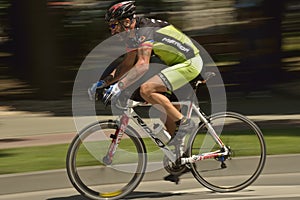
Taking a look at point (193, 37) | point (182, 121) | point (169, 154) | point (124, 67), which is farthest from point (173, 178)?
point (193, 37)

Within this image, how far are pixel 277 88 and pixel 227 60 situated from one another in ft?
3.10

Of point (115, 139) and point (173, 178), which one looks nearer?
point (115, 139)

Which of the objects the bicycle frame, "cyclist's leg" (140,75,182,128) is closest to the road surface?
the bicycle frame

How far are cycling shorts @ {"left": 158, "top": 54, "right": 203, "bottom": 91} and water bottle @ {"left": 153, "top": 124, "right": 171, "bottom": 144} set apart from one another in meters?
0.37

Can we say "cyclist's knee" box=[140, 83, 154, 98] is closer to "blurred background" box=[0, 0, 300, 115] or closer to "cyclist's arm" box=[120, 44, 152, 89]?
"cyclist's arm" box=[120, 44, 152, 89]

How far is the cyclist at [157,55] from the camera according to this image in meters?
6.65

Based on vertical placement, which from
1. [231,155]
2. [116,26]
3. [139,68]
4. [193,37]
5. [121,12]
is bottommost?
[193,37]

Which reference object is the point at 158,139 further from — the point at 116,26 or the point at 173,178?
the point at 116,26

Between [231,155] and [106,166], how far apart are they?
1101 mm

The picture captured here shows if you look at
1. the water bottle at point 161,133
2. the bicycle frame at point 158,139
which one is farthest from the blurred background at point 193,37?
the water bottle at point 161,133

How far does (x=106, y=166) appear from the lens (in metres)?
6.92

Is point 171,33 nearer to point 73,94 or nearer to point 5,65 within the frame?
point 73,94

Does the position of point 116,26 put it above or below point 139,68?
above

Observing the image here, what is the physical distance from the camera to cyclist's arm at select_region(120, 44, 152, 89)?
6598mm
